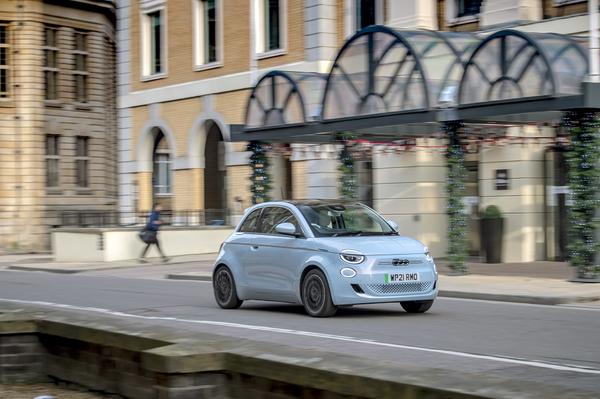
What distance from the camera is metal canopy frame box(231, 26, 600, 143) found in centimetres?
1916

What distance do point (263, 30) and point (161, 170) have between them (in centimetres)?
823

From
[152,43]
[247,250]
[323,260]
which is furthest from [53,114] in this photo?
[323,260]

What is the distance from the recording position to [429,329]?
1298 centimetres

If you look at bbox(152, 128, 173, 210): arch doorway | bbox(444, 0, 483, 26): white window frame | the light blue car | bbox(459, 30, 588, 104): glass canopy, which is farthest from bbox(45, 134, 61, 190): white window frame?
the light blue car

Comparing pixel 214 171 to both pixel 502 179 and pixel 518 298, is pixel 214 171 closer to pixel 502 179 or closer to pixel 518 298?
pixel 502 179

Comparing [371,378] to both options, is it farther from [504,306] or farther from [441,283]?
[441,283]

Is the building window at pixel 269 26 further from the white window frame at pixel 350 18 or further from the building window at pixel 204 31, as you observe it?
the building window at pixel 204 31

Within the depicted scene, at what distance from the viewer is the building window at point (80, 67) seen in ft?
176

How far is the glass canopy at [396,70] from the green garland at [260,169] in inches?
147

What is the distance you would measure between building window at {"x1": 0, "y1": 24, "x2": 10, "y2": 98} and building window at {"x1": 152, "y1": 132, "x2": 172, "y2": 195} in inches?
513

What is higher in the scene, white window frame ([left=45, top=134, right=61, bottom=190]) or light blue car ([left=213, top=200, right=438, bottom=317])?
white window frame ([left=45, top=134, right=61, bottom=190])

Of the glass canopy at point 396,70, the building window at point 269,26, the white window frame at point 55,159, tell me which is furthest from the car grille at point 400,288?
the white window frame at point 55,159

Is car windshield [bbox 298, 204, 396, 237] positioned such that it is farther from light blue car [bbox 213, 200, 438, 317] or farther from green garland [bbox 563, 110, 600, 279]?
green garland [bbox 563, 110, 600, 279]

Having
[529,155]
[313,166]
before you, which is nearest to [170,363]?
[529,155]
